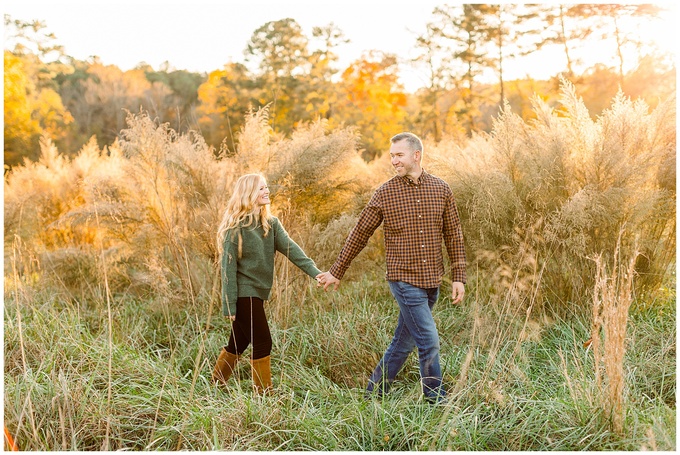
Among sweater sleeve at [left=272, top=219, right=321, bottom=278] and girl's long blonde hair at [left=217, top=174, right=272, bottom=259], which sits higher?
girl's long blonde hair at [left=217, top=174, right=272, bottom=259]

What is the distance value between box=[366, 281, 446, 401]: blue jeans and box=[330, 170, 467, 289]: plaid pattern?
0.08 meters

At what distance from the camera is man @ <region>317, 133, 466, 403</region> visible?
11.5ft

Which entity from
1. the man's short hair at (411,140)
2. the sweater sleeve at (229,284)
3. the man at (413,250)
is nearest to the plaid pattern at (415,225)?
the man at (413,250)

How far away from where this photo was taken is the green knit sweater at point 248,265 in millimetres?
3752

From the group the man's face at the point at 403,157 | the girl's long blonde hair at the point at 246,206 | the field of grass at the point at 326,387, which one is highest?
the man's face at the point at 403,157

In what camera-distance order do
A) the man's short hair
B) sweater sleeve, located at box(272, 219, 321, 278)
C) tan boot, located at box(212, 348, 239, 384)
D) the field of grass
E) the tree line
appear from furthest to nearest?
1. the tree line
2. sweater sleeve, located at box(272, 219, 321, 278)
3. tan boot, located at box(212, 348, 239, 384)
4. the man's short hair
5. the field of grass

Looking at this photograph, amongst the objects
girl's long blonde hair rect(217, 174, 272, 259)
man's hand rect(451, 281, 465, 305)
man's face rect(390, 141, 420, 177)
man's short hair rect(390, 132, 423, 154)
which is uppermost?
man's short hair rect(390, 132, 423, 154)

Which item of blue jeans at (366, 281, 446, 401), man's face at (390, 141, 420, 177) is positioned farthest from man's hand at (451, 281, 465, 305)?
man's face at (390, 141, 420, 177)

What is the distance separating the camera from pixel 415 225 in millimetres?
3613

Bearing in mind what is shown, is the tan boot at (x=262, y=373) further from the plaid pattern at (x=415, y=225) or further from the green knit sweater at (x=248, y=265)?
the plaid pattern at (x=415, y=225)

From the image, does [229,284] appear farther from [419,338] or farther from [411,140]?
[411,140]

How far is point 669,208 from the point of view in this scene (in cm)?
472

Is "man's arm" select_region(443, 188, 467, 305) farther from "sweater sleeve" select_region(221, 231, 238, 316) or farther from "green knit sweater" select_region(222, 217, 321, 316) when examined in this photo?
"sweater sleeve" select_region(221, 231, 238, 316)

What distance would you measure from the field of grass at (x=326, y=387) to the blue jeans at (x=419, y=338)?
0.43 feet
